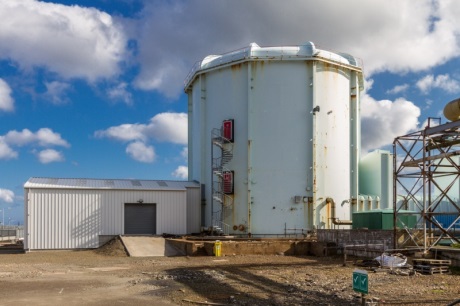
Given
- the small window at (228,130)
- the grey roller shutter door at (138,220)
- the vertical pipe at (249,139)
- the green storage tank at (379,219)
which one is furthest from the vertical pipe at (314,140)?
the grey roller shutter door at (138,220)

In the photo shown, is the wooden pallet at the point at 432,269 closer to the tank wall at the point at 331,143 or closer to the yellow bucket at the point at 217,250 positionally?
the yellow bucket at the point at 217,250

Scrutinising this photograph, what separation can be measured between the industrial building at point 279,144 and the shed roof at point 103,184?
3.15m

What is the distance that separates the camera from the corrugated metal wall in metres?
29.4

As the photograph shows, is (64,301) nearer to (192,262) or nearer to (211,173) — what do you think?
(192,262)

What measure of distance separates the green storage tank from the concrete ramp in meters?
11.7

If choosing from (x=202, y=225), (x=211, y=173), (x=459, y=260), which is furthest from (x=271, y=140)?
(x=459, y=260)

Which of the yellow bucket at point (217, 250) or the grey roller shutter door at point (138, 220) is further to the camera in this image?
the grey roller shutter door at point (138, 220)

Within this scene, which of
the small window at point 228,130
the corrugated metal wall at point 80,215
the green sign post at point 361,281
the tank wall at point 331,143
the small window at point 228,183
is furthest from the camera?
the small window at point 228,130

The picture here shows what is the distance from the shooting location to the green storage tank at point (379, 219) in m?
29.0

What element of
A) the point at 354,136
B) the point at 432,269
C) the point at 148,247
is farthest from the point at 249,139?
the point at 432,269

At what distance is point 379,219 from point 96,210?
1793 cm

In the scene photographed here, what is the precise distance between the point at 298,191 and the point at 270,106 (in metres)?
6.23

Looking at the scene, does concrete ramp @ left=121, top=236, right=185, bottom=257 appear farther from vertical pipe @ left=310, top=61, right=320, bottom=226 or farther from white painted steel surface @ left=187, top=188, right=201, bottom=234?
vertical pipe @ left=310, top=61, right=320, bottom=226

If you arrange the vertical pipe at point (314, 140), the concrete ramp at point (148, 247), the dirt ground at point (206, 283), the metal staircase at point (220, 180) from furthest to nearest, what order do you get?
the metal staircase at point (220, 180) < the vertical pipe at point (314, 140) < the concrete ramp at point (148, 247) < the dirt ground at point (206, 283)
